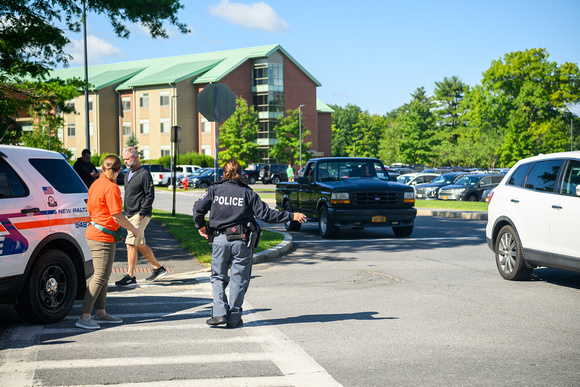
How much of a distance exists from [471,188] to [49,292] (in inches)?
1102

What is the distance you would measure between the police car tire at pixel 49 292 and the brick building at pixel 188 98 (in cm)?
6568

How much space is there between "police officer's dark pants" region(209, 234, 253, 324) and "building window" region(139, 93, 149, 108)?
72.5m

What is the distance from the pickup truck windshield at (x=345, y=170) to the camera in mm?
16359

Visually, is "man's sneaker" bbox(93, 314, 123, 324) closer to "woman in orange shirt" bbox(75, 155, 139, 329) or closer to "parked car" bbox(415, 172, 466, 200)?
"woman in orange shirt" bbox(75, 155, 139, 329)

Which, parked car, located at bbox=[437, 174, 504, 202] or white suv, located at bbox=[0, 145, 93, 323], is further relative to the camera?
parked car, located at bbox=[437, 174, 504, 202]

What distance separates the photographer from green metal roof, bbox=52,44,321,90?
74.4 m

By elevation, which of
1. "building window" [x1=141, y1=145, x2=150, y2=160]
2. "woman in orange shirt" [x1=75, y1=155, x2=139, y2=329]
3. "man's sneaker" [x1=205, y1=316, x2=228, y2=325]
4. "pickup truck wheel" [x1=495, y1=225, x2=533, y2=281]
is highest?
"building window" [x1=141, y1=145, x2=150, y2=160]

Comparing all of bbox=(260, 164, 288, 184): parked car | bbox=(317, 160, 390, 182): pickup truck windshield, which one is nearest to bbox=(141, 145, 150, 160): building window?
bbox=(260, 164, 288, 184): parked car

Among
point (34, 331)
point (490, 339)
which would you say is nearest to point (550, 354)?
point (490, 339)

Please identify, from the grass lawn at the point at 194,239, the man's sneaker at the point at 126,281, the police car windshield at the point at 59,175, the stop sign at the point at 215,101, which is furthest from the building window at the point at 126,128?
the police car windshield at the point at 59,175

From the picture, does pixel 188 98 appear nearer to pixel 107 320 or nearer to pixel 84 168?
pixel 84 168

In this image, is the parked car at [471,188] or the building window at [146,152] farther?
the building window at [146,152]

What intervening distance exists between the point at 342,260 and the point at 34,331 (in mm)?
6387

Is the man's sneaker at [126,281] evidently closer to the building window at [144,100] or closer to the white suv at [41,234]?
the white suv at [41,234]
